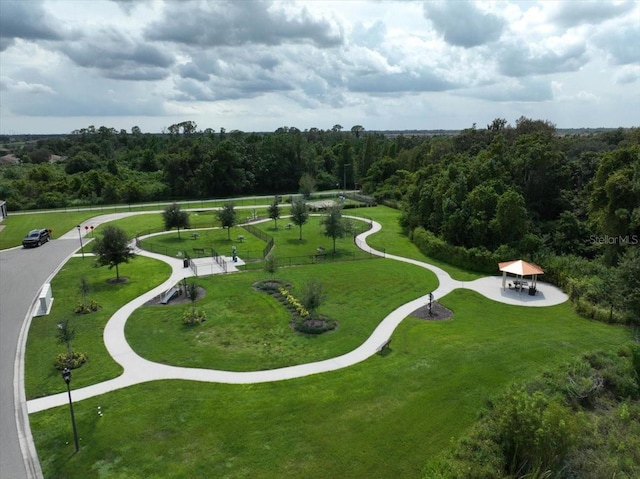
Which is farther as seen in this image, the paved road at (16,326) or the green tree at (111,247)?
the green tree at (111,247)

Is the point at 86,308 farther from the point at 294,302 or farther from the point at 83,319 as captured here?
the point at 294,302

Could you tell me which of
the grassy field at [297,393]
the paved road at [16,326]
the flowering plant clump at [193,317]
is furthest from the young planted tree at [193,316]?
the paved road at [16,326]

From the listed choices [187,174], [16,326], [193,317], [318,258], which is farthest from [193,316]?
[187,174]

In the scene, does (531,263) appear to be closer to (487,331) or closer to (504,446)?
(487,331)

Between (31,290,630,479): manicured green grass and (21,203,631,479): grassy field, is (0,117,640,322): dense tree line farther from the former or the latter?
(31,290,630,479): manicured green grass

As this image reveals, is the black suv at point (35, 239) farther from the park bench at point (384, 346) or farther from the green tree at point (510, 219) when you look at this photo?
the green tree at point (510, 219)
